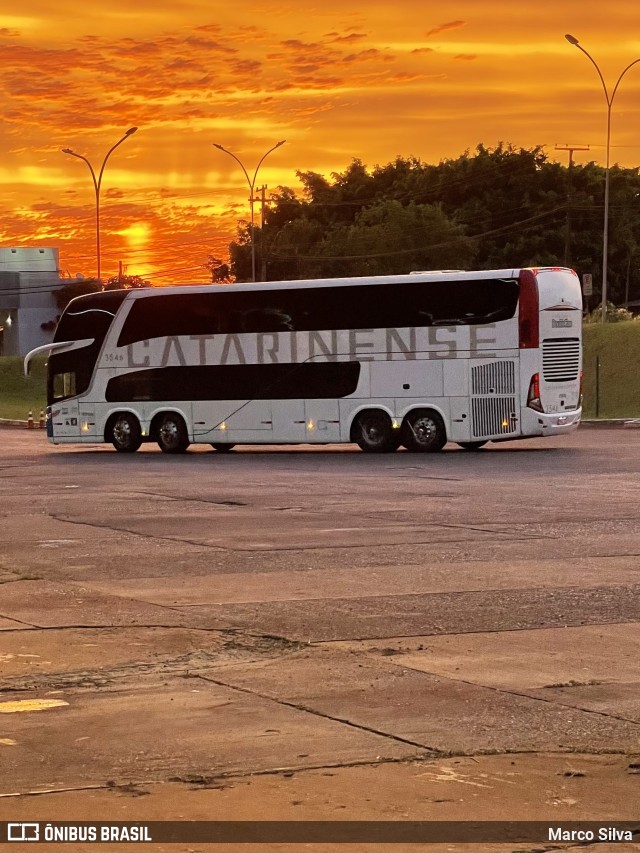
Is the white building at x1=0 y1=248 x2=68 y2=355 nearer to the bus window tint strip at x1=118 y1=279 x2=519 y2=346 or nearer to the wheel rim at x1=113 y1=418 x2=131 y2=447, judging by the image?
the wheel rim at x1=113 y1=418 x2=131 y2=447

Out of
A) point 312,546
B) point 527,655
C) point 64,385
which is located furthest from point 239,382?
point 527,655

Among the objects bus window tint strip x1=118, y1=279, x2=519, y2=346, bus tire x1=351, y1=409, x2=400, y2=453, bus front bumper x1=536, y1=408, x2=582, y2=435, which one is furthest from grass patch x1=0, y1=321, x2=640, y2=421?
bus window tint strip x1=118, y1=279, x2=519, y2=346

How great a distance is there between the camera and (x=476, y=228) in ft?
341

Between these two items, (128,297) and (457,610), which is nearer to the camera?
(457,610)

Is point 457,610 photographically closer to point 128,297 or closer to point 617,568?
point 617,568

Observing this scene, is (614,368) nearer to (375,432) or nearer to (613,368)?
(613,368)

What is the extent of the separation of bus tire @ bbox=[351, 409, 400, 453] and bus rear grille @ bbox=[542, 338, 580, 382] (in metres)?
3.60

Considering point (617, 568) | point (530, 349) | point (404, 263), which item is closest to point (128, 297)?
point (530, 349)

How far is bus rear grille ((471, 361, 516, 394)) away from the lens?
33.8 metres

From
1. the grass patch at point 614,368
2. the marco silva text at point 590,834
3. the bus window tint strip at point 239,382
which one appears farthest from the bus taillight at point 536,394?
the marco silva text at point 590,834

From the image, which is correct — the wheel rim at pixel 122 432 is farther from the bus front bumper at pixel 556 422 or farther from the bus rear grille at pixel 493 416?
the bus front bumper at pixel 556 422

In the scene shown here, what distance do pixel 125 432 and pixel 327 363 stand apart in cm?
562

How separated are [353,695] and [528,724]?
3.52ft

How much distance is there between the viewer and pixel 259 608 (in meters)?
11.6
